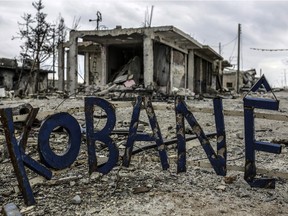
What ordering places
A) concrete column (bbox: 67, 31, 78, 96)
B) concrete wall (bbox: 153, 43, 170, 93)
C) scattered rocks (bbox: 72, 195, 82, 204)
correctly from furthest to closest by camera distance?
1. concrete wall (bbox: 153, 43, 170, 93)
2. concrete column (bbox: 67, 31, 78, 96)
3. scattered rocks (bbox: 72, 195, 82, 204)

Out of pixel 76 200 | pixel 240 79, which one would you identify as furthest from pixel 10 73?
pixel 76 200

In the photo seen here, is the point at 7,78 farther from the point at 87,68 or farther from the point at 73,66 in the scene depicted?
the point at 73,66

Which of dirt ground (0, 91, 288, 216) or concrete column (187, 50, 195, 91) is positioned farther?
concrete column (187, 50, 195, 91)

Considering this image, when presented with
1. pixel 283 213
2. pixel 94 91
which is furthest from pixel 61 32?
pixel 283 213

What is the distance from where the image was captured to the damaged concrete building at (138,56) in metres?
16.0

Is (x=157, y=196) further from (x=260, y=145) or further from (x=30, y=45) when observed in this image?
(x=30, y=45)

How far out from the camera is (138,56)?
19828 millimetres

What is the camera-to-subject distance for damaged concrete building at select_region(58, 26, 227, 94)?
16031 mm

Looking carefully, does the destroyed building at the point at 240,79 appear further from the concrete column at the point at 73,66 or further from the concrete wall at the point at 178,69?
the concrete column at the point at 73,66

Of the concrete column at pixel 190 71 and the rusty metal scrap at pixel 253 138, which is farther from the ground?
the concrete column at pixel 190 71

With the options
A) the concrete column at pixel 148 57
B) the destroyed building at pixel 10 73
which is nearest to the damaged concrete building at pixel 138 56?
the concrete column at pixel 148 57

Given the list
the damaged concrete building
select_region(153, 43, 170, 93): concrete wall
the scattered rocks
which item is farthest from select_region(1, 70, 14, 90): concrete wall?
the scattered rocks

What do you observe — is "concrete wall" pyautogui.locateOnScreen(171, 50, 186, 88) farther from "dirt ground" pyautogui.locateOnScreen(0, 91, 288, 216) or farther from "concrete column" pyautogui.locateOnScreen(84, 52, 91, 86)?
"dirt ground" pyautogui.locateOnScreen(0, 91, 288, 216)

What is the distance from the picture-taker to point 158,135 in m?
3.81
